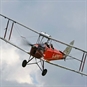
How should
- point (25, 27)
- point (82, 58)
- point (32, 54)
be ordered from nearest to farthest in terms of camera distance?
point (32, 54)
point (82, 58)
point (25, 27)

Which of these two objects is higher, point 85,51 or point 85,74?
point 85,51

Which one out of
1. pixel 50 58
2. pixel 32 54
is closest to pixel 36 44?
pixel 32 54

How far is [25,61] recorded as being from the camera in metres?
29.3

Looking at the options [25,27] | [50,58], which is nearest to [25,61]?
[50,58]

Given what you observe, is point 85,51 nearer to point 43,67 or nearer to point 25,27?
point 43,67

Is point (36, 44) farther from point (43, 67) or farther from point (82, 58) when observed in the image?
point (82, 58)

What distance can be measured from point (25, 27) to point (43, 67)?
18.5ft

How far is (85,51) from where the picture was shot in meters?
31.2

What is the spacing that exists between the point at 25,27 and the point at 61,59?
5154mm

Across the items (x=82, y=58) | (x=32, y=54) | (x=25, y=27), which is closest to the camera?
(x=32, y=54)

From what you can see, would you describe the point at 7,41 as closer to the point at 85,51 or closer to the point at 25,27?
the point at 25,27

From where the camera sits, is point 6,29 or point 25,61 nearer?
point 25,61

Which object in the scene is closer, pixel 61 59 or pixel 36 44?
pixel 36 44

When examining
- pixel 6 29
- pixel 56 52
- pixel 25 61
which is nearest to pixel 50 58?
pixel 56 52
